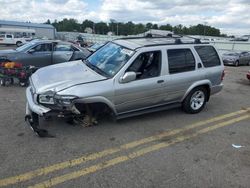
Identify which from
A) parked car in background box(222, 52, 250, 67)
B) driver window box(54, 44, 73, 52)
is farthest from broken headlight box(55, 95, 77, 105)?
parked car in background box(222, 52, 250, 67)

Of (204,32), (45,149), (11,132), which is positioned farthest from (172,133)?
(204,32)

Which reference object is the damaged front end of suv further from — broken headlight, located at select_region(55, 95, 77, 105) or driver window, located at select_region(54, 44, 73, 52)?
driver window, located at select_region(54, 44, 73, 52)

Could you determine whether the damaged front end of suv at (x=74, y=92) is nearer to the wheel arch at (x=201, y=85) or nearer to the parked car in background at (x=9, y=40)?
the wheel arch at (x=201, y=85)

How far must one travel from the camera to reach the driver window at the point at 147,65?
542cm

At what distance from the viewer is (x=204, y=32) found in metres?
104

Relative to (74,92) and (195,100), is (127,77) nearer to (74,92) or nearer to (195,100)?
(74,92)

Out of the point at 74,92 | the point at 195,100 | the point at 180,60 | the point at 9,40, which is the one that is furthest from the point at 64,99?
the point at 9,40

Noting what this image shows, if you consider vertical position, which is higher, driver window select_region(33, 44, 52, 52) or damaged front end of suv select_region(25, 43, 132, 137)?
driver window select_region(33, 44, 52, 52)

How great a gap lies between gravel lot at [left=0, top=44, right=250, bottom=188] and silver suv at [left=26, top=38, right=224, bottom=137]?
358 mm

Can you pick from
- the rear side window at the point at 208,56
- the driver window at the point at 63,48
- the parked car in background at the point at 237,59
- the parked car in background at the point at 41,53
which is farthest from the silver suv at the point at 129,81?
the parked car in background at the point at 237,59

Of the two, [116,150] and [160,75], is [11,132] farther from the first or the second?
[160,75]

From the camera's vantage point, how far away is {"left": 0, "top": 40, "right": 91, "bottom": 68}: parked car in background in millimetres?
10273

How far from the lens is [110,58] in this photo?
5.73m

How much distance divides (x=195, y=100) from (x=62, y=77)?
3336 millimetres
